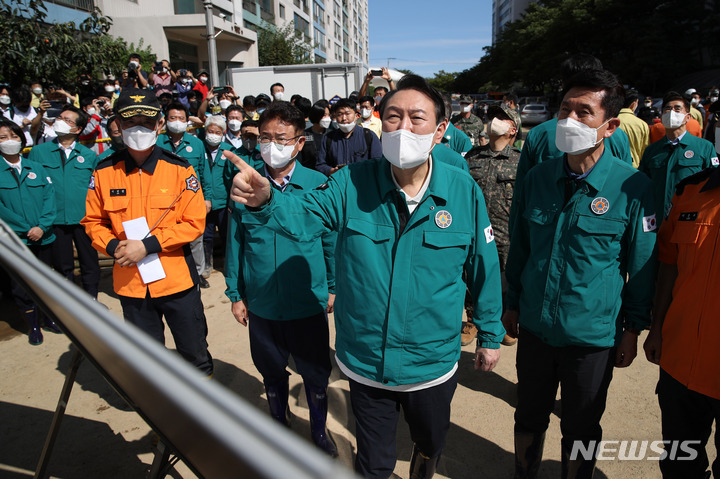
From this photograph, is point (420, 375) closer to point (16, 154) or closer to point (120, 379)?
point (120, 379)

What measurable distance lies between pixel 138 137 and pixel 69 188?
2593 mm

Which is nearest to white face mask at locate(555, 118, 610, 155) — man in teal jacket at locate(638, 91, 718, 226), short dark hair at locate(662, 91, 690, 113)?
man in teal jacket at locate(638, 91, 718, 226)

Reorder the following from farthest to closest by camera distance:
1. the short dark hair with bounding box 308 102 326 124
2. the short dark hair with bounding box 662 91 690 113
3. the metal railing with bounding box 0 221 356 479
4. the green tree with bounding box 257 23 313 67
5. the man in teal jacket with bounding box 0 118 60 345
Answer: the green tree with bounding box 257 23 313 67, the short dark hair with bounding box 308 102 326 124, the short dark hair with bounding box 662 91 690 113, the man in teal jacket with bounding box 0 118 60 345, the metal railing with bounding box 0 221 356 479

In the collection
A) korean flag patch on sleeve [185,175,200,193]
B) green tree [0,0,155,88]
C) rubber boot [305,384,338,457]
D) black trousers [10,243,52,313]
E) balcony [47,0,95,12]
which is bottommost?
rubber boot [305,384,338,457]

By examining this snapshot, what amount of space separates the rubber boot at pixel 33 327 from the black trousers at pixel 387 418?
3.91 metres

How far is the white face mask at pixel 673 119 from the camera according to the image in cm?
450

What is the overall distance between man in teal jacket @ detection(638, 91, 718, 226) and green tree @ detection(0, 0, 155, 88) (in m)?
10.1

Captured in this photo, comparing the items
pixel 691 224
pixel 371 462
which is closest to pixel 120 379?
pixel 371 462

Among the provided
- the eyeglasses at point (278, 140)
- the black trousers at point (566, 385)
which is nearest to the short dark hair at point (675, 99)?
Answer: the black trousers at point (566, 385)

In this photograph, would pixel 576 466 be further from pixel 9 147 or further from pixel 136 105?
pixel 9 147

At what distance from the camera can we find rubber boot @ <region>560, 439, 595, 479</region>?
235cm

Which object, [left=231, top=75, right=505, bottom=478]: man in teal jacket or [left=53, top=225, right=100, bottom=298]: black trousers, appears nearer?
[left=231, top=75, right=505, bottom=478]: man in teal jacket

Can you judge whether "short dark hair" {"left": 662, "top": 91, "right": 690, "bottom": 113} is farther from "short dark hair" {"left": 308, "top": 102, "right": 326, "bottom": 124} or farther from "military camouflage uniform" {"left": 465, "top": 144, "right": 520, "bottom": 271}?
"short dark hair" {"left": 308, "top": 102, "right": 326, "bottom": 124}

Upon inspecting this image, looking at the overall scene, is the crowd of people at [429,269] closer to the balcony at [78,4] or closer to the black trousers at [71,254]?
the black trousers at [71,254]
